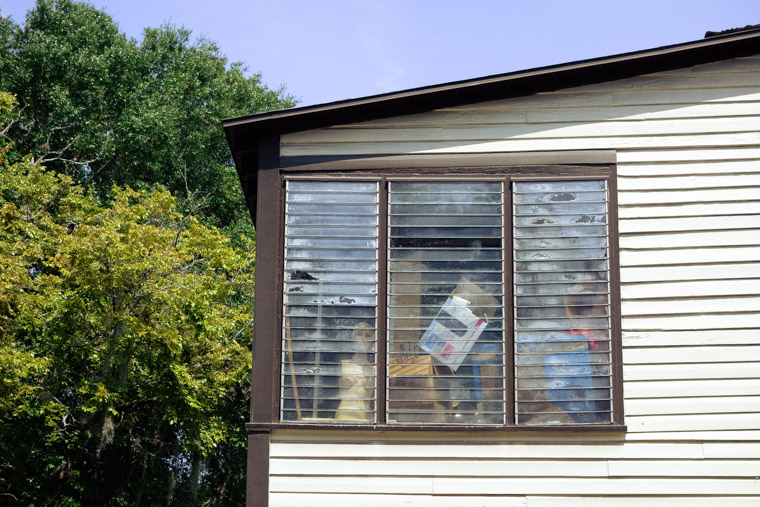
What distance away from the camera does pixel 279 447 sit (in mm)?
7121

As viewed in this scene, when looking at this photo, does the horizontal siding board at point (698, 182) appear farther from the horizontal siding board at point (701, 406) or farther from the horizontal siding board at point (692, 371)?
the horizontal siding board at point (701, 406)

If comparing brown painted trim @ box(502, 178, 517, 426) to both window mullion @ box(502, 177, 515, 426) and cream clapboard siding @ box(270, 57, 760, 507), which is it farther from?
cream clapboard siding @ box(270, 57, 760, 507)

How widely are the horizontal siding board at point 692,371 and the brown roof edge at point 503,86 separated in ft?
7.88

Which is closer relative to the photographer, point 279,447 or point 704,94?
point 279,447

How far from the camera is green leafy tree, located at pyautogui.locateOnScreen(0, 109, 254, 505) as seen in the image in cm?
1981

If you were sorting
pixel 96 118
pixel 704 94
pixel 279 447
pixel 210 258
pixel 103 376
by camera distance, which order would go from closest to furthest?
1. pixel 279 447
2. pixel 704 94
3. pixel 103 376
4. pixel 210 258
5. pixel 96 118

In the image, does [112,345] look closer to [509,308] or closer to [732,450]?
[509,308]

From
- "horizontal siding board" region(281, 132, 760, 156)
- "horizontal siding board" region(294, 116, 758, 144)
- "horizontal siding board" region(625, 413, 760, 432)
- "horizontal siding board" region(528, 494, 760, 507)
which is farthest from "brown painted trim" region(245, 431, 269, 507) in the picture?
"horizontal siding board" region(625, 413, 760, 432)

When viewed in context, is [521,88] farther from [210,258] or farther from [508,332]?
[210,258]

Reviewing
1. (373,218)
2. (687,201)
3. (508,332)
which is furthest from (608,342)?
(373,218)

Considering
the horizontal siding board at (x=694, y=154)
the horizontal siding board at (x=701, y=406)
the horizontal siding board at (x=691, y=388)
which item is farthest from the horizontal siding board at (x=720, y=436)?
the horizontal siding board at (x=694, y=154)

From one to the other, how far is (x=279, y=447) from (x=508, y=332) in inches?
78.8

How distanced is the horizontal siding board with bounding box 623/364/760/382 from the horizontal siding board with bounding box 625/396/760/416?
0.09 m

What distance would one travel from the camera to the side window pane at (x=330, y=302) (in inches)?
283
